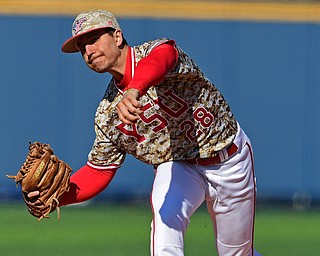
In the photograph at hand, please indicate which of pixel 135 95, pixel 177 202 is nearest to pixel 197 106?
pixel 177 202

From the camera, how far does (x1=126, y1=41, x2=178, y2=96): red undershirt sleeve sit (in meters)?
→ 3.75

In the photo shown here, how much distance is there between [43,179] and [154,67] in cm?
92

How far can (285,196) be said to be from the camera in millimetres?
10211

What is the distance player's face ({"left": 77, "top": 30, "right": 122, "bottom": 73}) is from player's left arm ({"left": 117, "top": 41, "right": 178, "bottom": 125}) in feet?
0.66

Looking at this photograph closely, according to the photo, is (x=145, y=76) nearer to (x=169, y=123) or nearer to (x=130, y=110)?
(x=130, y=110)

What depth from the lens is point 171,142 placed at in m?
4.43

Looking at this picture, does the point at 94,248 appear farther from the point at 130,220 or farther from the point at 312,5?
the point at 312,5

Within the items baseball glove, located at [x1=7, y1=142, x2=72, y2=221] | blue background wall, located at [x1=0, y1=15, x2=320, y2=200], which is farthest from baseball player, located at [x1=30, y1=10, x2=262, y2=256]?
blue background wall, located at [x1=0, y1=15, x2=320, y2=200]

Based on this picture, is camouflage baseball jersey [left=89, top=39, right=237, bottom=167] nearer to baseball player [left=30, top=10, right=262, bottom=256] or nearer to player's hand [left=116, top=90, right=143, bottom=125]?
baseball player [left=30, top=10, right=262, bottom=256]

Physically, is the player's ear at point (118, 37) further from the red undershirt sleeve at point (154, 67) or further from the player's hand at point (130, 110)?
the player's hand at point (130, 110)

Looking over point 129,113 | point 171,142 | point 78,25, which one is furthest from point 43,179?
point 129,113

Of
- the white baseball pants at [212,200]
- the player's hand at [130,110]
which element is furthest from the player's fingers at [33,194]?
the player's hand at [130,110]

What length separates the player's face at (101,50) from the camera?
4.18 meters

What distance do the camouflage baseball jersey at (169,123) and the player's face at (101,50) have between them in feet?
0.39
